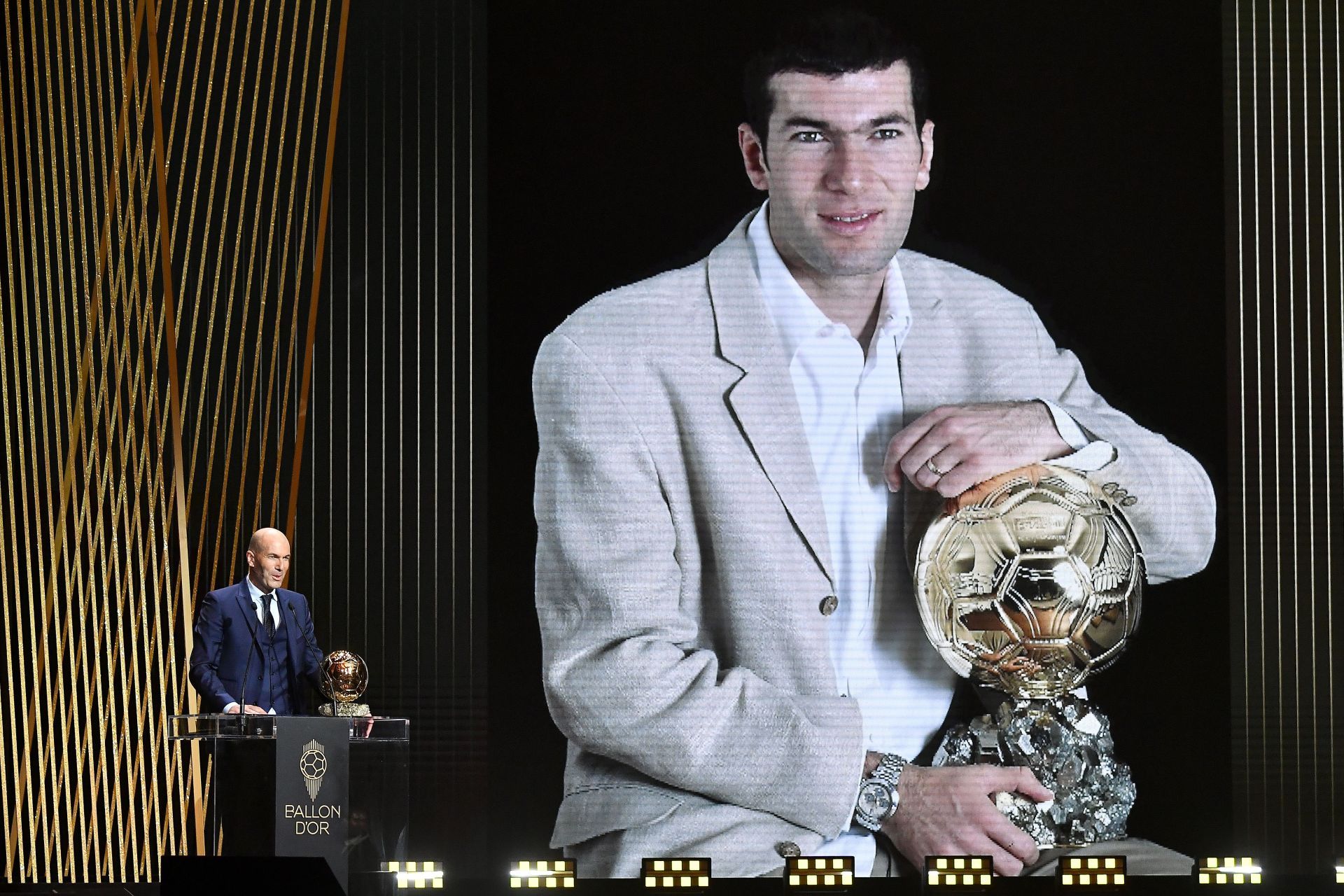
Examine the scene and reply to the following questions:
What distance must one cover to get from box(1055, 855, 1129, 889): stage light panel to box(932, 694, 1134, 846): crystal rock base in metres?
0.36

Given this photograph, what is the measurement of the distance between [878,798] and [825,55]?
253cm

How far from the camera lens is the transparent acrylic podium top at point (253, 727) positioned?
13.7ft

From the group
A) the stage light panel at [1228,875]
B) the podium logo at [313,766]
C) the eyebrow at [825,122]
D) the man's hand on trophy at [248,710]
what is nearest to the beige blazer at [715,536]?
the eyebrow at [825,122]

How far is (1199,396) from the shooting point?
607cm

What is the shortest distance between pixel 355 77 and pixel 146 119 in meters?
0.75

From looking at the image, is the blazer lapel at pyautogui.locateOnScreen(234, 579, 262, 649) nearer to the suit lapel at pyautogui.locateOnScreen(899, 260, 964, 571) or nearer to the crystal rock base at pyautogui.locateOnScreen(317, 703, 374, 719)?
the crystal rock base at pyautogui.locateOnScreen(317, 703, 374, 719)

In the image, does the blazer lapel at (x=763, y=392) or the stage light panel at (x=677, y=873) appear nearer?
the stage light panel at (x=677, y=873)

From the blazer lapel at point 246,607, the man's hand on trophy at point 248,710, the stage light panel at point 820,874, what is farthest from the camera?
the stage light panel at point 820,874

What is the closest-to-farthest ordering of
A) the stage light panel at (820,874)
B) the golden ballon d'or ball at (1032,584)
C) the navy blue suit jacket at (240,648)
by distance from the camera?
1. the navy blue suit jacket at (240,648)
2. the stage light panel at (820,874)
3. the golden ballon d'or ball at (1032,584)

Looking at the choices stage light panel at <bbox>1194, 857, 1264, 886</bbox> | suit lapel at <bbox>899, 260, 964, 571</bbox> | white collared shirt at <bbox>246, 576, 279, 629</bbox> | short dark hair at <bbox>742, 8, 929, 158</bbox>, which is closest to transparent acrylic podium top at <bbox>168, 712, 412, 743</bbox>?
white collared shirt at <bbox>246, 576, 279, 629</bbox>

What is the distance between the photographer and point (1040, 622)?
560 cm

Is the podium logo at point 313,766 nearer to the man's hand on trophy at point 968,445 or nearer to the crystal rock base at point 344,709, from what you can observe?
the crystal rock base at point 344,709

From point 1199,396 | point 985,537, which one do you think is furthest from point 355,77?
point 1199,396

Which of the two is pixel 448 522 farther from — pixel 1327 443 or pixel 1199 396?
pixel 1327 443
